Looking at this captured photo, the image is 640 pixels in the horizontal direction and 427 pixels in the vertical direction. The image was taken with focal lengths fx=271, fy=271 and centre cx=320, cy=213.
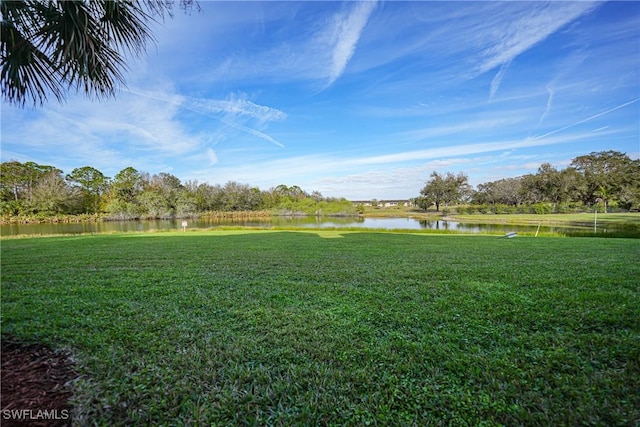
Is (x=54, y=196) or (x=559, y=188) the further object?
(x=559, y=188)

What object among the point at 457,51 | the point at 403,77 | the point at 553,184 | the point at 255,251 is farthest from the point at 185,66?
the point at 553,184

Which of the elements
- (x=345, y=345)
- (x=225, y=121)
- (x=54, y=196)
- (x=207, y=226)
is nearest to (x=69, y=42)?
(x=345, y=345)

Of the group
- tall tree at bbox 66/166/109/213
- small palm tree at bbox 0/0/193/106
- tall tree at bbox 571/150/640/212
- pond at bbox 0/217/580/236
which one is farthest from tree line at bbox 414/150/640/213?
tall tree at bbox 66/166/109/213

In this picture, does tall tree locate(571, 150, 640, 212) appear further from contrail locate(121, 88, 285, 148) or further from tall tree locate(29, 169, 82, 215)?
tall tree locate(29, 169, 82, 215)

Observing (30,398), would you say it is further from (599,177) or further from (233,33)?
(599,177)

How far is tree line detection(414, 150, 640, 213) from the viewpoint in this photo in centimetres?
3372

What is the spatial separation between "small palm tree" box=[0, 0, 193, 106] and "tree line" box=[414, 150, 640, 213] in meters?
44.4

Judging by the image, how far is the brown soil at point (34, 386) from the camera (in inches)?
53.2

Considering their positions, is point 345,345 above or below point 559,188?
below

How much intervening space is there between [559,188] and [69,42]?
2021 inches

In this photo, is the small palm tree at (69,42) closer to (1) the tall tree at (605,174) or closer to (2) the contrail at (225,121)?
(2) the contrail at (225,121)

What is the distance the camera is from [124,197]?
3781cm

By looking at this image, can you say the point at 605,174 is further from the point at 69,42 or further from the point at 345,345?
the point at 69,42

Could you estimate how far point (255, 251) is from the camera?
6773mm
